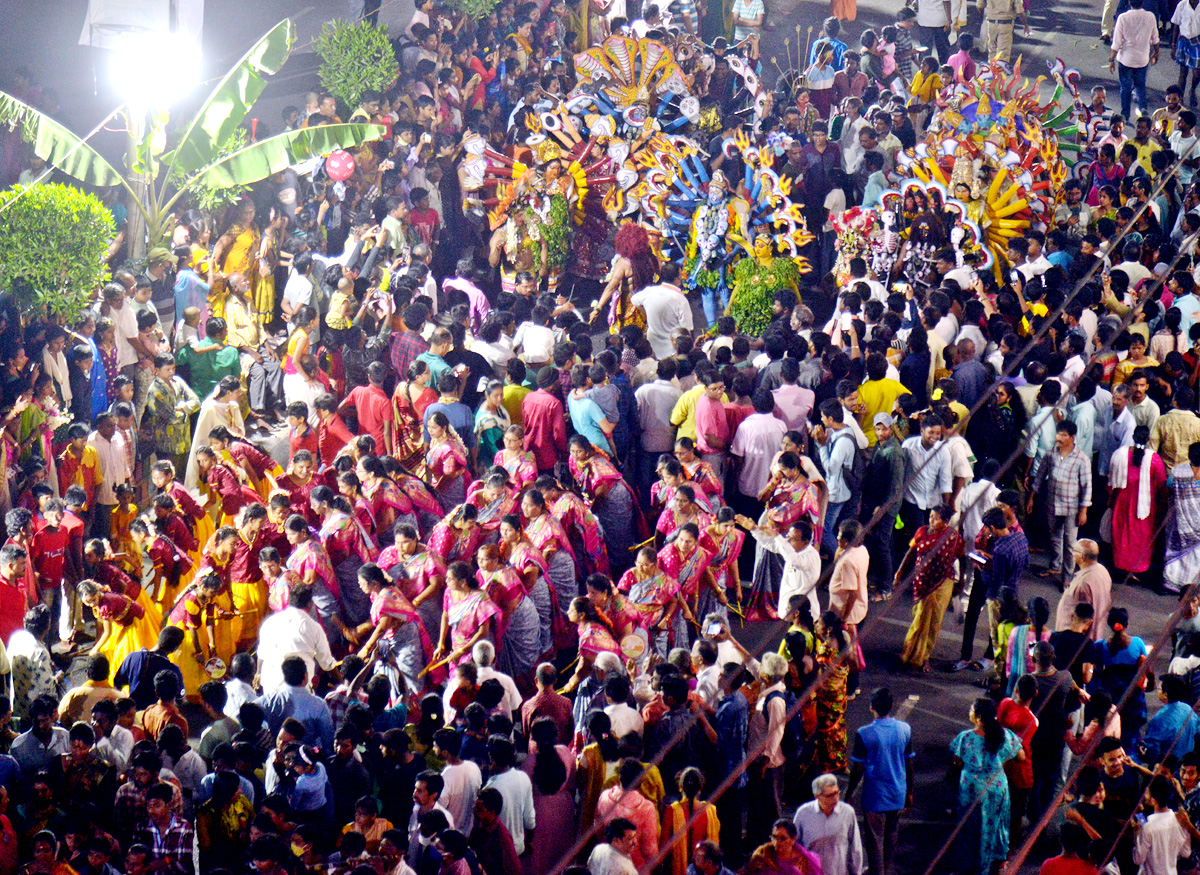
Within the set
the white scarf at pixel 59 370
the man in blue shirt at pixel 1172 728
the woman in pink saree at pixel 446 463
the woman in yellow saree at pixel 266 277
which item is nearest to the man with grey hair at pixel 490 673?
the woman in pink saree at pixel 446 463

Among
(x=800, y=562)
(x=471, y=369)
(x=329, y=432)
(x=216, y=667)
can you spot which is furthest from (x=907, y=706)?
(x=329, y=432)

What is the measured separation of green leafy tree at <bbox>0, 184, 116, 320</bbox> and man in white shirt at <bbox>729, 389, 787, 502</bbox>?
4982 millimetres

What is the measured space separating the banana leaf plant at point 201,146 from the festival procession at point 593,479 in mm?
44

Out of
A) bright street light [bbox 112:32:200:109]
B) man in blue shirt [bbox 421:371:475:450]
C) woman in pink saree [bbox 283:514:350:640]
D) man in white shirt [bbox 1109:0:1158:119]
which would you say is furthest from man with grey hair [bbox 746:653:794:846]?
man in white shirt [bbox 1109:0:1158:119]

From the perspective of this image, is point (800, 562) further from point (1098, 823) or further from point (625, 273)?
point (625, 273)

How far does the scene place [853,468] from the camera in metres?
10.4

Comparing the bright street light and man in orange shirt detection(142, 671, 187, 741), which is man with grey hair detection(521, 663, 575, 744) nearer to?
man in orange shirt detection(142, 671, 187, 741)

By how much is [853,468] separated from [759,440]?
0.65 meters

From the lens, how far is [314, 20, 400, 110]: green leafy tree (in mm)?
16000

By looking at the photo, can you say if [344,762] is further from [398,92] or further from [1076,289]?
[398,92]

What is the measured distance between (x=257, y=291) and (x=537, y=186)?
8.73ft

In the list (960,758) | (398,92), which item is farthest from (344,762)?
(398,92)

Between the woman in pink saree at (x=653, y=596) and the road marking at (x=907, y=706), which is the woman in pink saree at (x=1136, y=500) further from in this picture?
the woman in pink saree at (x=653, y=596)

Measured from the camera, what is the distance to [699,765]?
802 centimetres
